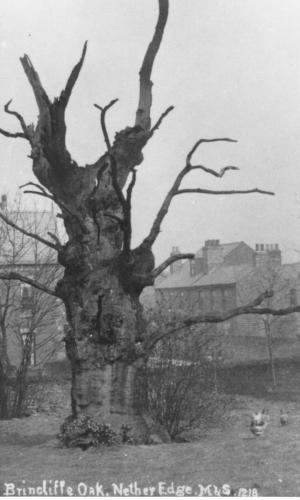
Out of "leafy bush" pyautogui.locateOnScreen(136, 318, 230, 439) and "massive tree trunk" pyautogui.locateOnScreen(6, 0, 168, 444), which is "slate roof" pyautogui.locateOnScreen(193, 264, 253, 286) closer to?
"leafy bush" pyautogui.locateOnScreen(136, 318, 230, 439)

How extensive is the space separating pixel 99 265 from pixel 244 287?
37.8m

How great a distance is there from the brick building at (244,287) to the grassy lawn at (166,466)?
25966 mm

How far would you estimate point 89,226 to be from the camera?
719 cm

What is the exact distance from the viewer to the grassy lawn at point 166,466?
16.1 feet

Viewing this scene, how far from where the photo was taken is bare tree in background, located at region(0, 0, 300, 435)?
6.65m

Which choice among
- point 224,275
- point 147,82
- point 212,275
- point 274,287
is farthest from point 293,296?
point 147,82

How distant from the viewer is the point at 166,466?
5387 mm

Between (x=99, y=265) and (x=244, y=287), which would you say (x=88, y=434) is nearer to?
(x=99, y=265)

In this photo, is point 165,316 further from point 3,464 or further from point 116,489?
point 116,489

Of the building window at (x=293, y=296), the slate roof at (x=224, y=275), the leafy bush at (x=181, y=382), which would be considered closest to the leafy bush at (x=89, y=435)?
the leafy bush at (x=181, y=382)

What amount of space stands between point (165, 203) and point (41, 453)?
329 centimetres

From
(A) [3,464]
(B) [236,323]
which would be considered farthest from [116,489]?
(B) [236,323]

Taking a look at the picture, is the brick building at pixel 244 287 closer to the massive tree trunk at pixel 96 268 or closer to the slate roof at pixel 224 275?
the slate roof at pixel 224 275

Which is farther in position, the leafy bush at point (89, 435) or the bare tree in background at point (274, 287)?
the bare tree in background at point (274, 287)
